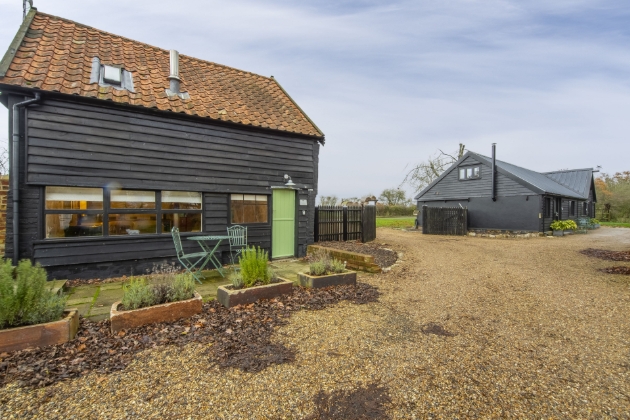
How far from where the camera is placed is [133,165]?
6.23 metres

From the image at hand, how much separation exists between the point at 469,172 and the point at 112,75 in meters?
20.0

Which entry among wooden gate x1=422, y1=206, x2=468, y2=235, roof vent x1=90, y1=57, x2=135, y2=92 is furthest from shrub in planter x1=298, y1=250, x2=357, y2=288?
wooden gate x1=422, y1=206, x2=468, y2=235

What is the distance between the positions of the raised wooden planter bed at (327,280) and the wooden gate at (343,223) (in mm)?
5021

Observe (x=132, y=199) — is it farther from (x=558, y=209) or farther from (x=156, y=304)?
(x=558, y=209)

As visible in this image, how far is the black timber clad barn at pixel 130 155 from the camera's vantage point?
17.7 feet

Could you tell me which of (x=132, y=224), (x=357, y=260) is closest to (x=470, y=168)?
(x=357, y=260)

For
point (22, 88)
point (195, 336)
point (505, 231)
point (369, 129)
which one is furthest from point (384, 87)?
point (195, 336)

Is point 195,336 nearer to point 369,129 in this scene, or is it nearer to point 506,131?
point 369,129

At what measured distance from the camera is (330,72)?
1521 centimetres

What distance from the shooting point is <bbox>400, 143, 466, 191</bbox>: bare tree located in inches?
1198

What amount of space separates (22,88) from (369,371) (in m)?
7.31

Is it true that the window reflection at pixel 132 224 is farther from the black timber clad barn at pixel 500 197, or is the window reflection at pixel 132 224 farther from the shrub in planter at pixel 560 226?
the shrub in planter at pixel 560 226

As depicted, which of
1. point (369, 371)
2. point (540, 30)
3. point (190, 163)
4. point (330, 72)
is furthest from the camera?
point (330, 72)

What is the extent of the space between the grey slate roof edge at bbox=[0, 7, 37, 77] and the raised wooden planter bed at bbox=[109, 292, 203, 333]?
531 centimetres
